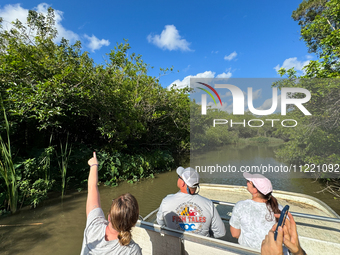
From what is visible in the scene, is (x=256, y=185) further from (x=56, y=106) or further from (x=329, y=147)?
(x=329, y=147)

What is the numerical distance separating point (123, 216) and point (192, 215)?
1086 millimetres

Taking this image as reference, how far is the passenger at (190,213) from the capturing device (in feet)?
6.39

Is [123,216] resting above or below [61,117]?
below

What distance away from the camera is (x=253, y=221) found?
1711mm

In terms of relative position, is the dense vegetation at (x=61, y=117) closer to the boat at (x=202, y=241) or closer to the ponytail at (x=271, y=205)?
the boat at (x=202, y=241)

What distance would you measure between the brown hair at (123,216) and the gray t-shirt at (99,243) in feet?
0.34

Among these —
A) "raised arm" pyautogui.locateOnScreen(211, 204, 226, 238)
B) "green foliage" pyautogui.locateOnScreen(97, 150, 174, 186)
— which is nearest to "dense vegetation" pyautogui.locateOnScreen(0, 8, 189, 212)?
"green foliage" pyautogui.locateOnScreen(97, 150, 174, 186)

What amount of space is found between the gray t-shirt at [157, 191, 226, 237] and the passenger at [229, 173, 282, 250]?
10.8 inches

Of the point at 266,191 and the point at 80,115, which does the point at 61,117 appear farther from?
the point at 266,191

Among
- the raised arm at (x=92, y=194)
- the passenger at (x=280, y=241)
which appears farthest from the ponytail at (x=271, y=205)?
the raised arm at (x=92, y=194)

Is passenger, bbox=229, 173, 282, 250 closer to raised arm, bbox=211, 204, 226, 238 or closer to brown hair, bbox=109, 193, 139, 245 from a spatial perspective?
raised arm, bbox=211, 204, 226, 238

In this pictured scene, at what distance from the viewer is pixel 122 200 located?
45.3 inches

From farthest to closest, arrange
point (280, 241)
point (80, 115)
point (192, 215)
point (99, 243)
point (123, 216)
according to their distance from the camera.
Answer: point (80, 115), point (192, 215), point (99, 243), point (123, 216), point (280, 241)

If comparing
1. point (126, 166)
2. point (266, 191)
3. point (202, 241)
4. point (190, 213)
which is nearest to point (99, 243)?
point (202, 241)
